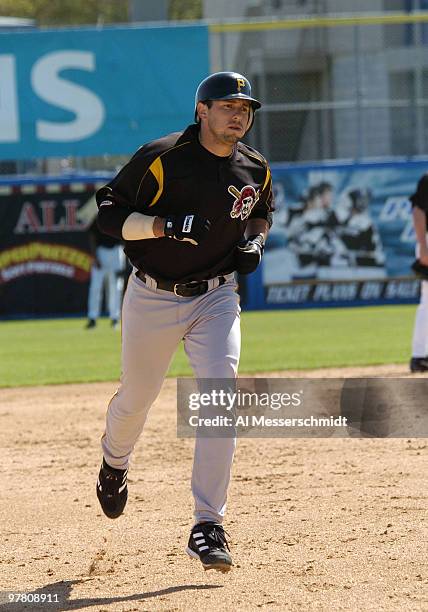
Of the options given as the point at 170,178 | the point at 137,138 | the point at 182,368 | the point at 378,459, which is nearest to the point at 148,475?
the point at 378,459

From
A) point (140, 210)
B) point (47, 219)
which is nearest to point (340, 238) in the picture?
point (47, 219)

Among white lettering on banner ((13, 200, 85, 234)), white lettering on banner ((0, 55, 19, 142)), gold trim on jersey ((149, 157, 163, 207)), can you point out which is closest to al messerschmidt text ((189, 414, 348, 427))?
gold trim on jersey ((149, 157, 163, 207))

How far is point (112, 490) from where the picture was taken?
16.6ft

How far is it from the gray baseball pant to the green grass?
6202 millimetres

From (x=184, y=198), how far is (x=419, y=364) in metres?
5.98

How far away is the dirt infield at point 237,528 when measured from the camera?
407 cm

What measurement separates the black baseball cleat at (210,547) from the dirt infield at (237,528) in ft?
0.29

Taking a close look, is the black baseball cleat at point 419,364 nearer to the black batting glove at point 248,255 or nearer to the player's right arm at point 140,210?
the black batting glove at point 248,255

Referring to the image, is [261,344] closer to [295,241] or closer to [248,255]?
[295,241]

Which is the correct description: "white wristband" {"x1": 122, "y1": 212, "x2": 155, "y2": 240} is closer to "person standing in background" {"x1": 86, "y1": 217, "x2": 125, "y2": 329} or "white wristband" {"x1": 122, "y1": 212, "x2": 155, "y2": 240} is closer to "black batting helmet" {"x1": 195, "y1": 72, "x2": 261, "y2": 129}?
"black batting helmet" {"x1": 195, "y1": 72, "x2": 261, "y2": 129}

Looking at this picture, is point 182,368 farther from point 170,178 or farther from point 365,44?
point 365,44

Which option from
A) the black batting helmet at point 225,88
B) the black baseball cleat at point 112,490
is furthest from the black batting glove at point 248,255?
the black baseball cleat at point 112,490

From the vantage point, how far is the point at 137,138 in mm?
19422

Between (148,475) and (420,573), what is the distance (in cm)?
266
